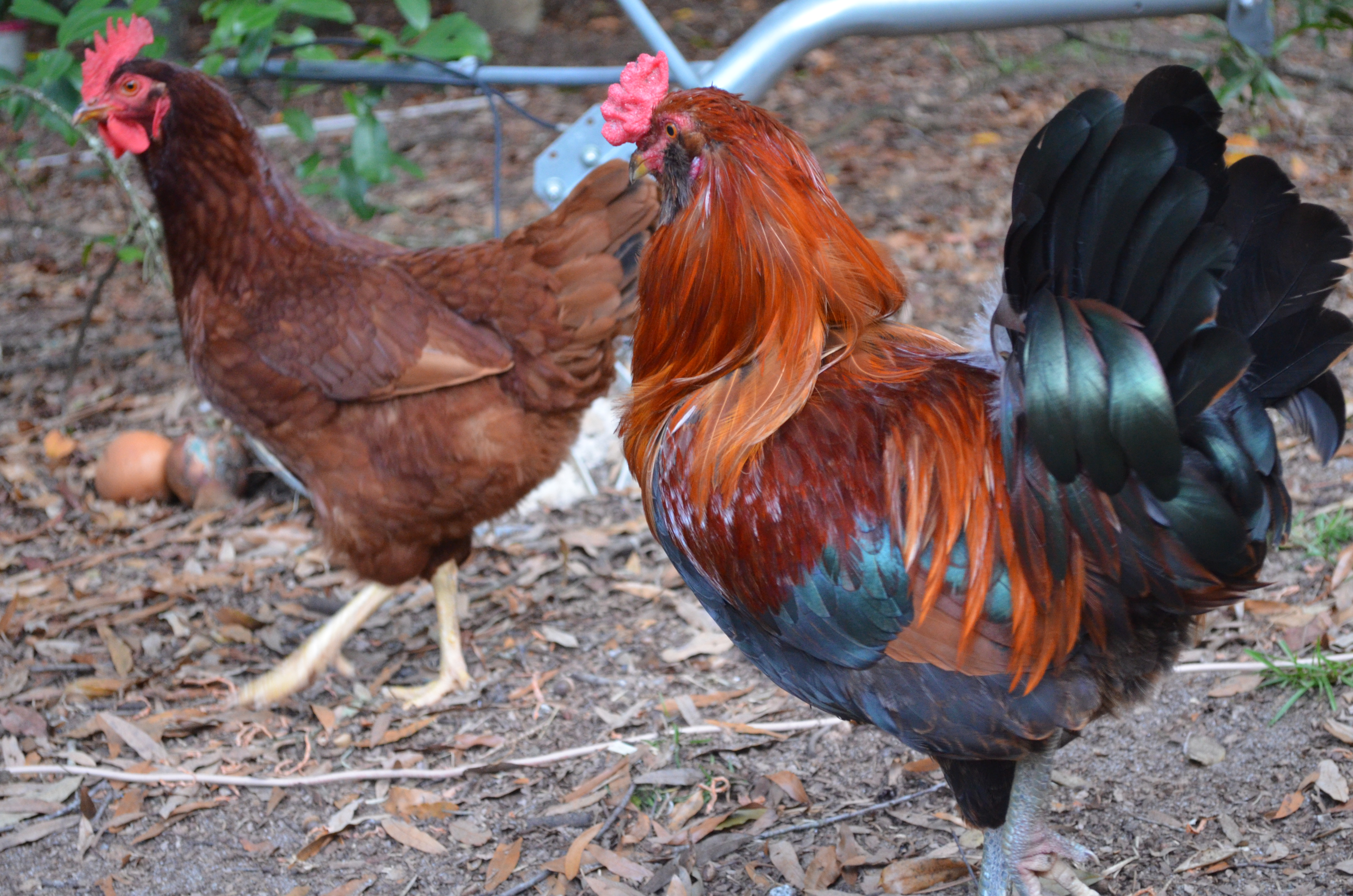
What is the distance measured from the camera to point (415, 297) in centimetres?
394

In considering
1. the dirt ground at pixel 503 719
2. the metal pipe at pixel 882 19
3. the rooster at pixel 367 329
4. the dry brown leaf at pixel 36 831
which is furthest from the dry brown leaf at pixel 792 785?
the metal pipe at pixel 882 19

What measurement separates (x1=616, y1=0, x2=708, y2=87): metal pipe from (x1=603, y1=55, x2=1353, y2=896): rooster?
5.45ft

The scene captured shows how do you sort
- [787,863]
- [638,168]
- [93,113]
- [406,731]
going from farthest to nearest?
1. [406,731]
2. [93,113]
3. [787,863]
4. [638,168]

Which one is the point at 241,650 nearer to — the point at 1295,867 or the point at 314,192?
the point at 314,192

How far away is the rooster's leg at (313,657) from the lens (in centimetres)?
401

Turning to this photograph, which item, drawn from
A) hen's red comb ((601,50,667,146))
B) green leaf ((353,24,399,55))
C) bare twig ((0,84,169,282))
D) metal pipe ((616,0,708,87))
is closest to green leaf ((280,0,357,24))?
green leaf ((353,24,399,55))

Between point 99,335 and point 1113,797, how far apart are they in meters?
6.41

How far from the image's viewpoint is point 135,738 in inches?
147

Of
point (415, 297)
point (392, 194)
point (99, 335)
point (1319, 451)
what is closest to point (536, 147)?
point (392, 194)

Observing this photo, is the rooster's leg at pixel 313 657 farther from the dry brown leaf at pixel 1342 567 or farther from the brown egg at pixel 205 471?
the dry brown leaf at pixel 1342 567

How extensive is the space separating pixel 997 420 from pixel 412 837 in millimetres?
2202

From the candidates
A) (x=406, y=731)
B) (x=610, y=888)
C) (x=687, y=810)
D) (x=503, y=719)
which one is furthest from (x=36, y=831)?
(x=687, y=810)

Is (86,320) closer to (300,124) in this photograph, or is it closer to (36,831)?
(300,124)

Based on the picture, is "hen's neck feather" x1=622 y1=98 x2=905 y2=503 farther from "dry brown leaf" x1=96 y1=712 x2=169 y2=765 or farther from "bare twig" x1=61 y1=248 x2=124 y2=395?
"bare twig" x1=61 y1=248 x2=124 y2=395
